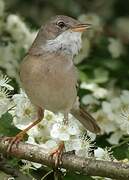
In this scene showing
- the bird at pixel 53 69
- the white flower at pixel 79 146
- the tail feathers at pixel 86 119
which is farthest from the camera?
the tail feathers at pixel 86 119

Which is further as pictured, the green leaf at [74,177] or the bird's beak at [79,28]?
the bird's beak at [79,28]

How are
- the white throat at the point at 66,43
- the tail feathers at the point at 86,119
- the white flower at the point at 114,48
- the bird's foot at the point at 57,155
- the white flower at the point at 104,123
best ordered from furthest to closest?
the white flower at the point at 114,48 → the white flower at the point at 104,123 → the tail feathers at the point at 86,119 → the white throat at the point at 66,43 → the bird's foot at the point at 57,155

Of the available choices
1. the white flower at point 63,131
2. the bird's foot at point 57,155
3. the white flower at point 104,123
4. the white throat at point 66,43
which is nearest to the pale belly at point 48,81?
the white throat at point 66,43

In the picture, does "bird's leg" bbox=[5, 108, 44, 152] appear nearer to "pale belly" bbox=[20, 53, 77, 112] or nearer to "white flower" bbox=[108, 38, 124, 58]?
"pale belly" bbox=[20, 53, 77, 112]

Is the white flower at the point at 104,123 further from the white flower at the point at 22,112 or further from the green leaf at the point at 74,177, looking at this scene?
the green leaf at the point at 74,177

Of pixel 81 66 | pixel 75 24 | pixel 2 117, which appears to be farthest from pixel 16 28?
pixel 2 117

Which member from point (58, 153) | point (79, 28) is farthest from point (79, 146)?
point (79, 28)

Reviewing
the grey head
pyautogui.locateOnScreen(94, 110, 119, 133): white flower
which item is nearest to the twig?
the grey head

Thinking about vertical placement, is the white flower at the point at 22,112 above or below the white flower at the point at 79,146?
above
